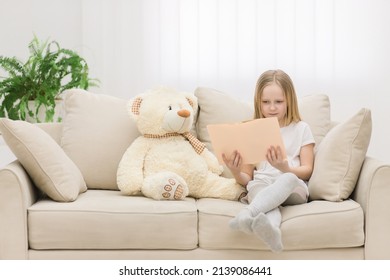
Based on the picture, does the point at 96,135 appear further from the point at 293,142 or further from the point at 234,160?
the point at 293,142

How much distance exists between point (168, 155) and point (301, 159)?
56 centimetres

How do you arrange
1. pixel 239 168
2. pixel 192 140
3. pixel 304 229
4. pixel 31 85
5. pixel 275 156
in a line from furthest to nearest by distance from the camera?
pixel 31 85, pixel 192 140, pixel 239 168, pixel 275 156, pixel 304 229

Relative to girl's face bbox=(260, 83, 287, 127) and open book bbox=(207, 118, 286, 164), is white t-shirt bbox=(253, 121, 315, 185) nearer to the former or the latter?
girl's face bbox=(260, 83, 287, 127)

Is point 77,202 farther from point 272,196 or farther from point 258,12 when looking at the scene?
point 258,12

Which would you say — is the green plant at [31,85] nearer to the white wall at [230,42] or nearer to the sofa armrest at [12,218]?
the white wall at [230,42]

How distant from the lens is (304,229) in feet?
6.98

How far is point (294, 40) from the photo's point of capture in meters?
4.09

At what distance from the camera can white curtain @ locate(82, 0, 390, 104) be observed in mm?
4066

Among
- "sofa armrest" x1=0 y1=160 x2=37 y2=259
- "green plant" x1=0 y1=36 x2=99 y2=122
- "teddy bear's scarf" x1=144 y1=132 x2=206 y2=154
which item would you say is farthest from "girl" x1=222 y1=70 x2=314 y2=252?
"green plant" x1=0 y1=36 x2=99 y2=122

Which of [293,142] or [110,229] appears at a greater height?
[293,142]

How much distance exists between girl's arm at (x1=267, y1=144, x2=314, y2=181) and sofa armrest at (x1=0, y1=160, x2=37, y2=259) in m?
0.92

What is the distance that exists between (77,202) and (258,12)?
90.5 inches

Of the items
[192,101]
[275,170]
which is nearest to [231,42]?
[192,101]

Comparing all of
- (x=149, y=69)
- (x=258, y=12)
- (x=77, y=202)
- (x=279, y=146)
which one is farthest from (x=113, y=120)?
(x=258, y=12)
